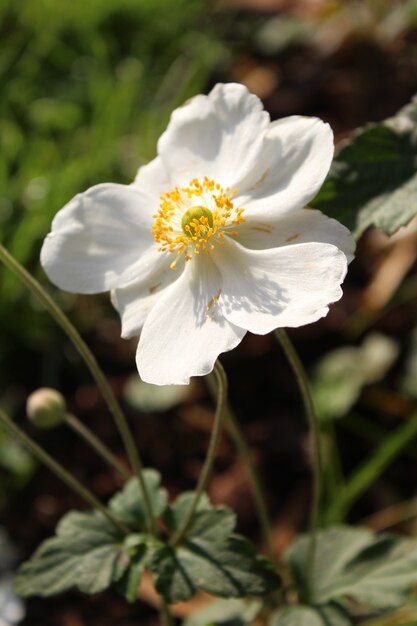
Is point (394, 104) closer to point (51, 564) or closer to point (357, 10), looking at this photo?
point (357, 10)

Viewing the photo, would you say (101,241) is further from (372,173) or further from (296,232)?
(372,173)

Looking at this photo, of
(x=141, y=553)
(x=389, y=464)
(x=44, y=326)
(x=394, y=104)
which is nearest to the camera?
(x=141, y=553)

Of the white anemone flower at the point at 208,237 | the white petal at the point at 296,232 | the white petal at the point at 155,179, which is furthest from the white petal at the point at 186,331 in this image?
the white petal at the point at 155,179

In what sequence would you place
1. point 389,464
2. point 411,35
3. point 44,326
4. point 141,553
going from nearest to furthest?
point 141,553 < point 389,464 < point 44,326 < point 411,35

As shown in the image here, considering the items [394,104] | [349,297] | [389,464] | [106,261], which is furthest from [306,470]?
[394,104]

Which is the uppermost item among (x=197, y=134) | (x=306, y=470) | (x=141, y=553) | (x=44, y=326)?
(x=44, y=326)

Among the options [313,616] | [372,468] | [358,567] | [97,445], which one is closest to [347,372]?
[372,468]

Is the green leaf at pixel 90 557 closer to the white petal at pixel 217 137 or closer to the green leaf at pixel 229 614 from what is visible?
the green leaf at pixel 229 614

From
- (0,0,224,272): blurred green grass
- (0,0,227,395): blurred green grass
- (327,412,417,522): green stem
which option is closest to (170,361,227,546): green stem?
(327,412,417,522): green stem
